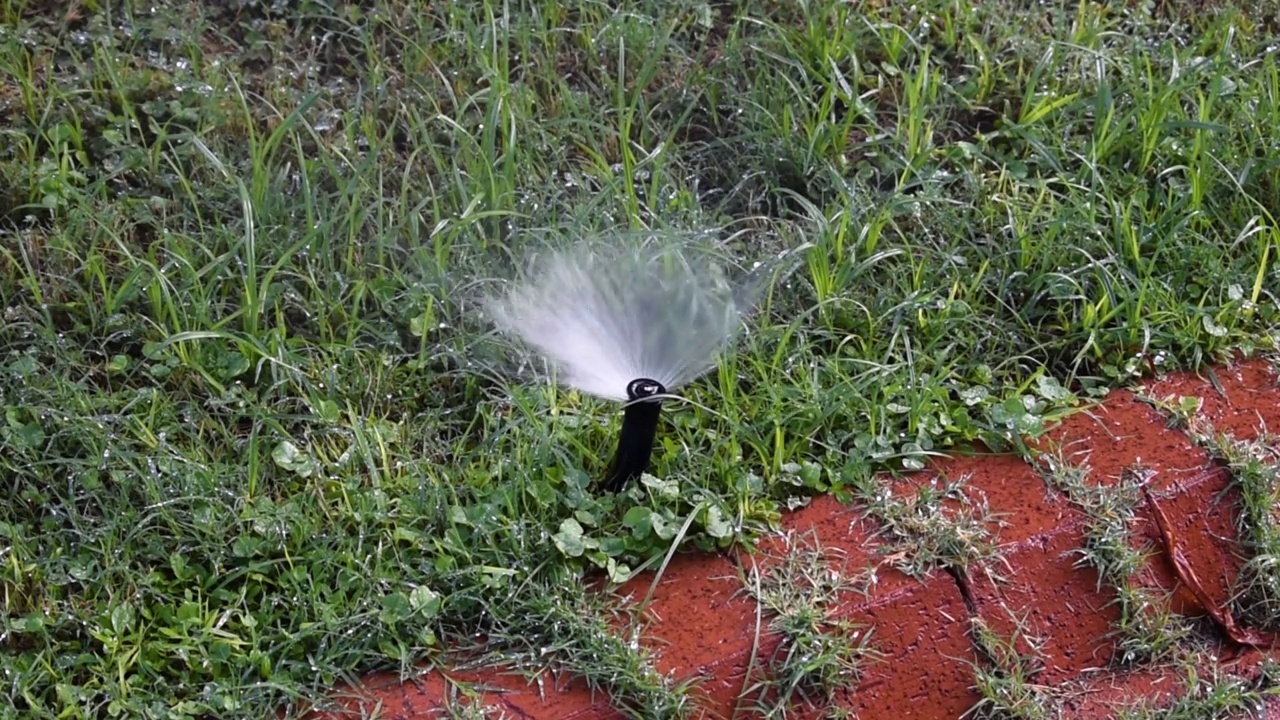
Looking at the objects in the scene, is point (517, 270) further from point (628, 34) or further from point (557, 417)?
point (628, 34)

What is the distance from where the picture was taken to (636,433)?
97.3 inches

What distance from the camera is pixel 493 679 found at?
2334 mm

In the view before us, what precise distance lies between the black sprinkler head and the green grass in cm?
5

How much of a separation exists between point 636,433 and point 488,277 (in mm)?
631

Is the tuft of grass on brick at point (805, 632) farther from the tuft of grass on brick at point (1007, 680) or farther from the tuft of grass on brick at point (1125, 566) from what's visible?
the tuft of grass on brick at point (1125, 566)

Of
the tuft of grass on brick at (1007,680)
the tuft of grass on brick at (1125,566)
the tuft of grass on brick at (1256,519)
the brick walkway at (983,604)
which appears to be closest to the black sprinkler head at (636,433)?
the brick walkway at (983,604)

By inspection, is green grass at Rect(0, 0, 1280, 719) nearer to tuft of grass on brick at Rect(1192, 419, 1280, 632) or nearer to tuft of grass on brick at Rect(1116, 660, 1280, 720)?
tuft of grass on brick at Rect(1192, 419, 1280, 632)

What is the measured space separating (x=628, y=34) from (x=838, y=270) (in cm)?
85

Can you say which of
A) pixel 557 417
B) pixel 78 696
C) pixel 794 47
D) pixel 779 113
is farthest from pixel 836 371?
pixel 78 696

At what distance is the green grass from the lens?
2.42 metres

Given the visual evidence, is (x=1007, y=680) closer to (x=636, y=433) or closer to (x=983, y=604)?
(x=983, y=604)

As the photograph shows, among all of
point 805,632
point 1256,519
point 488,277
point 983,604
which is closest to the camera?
point 805,632

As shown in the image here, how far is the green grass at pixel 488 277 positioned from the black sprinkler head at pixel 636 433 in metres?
0.05

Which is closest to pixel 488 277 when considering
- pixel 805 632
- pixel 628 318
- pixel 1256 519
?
pixel 628 318
